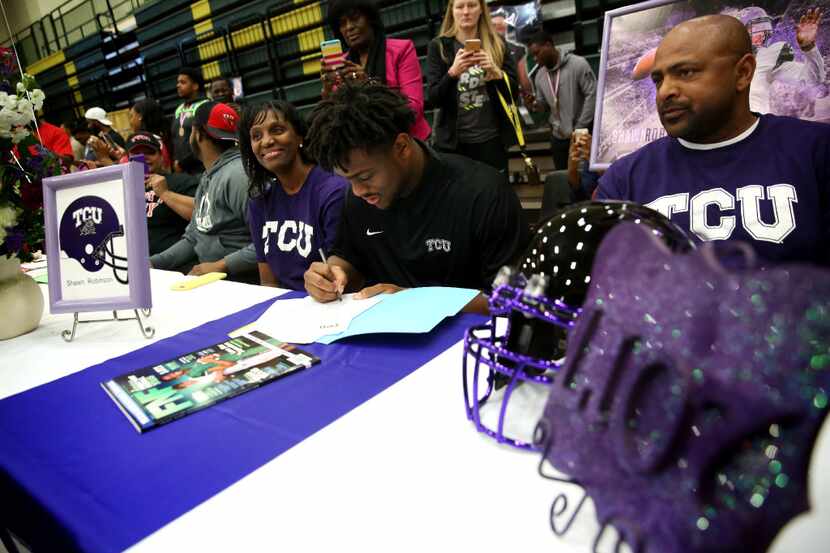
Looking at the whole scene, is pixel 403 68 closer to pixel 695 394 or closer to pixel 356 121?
pixel 356 121

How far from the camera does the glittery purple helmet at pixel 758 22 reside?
145 cm

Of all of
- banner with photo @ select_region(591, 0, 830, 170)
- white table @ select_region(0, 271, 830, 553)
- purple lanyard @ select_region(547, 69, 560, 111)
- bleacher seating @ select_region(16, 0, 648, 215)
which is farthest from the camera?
bleacher seating @ select_region(16, 0, 648, 215)

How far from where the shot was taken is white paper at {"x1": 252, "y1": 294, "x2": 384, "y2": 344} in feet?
3.45

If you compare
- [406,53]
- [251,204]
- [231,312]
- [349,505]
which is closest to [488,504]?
[349,505]

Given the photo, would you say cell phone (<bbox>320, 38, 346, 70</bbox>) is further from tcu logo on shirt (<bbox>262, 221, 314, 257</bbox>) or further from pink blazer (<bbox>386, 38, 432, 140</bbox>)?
tcu logo on shirt (<bbox>262, 221, 314, 257</bbox>)

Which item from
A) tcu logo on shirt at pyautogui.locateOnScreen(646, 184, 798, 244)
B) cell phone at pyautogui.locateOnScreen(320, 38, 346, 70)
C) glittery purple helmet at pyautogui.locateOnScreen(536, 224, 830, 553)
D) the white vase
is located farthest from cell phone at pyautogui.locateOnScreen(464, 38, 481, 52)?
glittery purple helmet at pyautogui.locateOnScreen(536, 224, 830, 553)

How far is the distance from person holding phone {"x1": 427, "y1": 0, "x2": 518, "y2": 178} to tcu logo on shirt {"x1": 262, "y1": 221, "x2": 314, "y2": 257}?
103 centimetres

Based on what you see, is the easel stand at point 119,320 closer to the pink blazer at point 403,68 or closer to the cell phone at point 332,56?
the cell phone at point 332,56

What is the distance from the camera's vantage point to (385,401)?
0.75m

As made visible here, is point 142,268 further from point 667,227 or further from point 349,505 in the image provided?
point 667,227

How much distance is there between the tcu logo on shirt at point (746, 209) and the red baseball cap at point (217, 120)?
1.97m

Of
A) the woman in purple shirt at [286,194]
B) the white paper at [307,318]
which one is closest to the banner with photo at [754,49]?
the woman in purple shirt at [286,194]

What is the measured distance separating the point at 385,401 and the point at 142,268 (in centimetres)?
79

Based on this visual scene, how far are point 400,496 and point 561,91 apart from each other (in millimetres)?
3566
